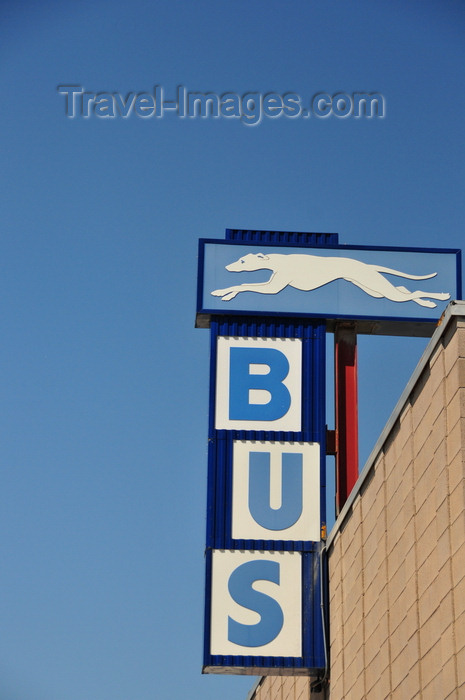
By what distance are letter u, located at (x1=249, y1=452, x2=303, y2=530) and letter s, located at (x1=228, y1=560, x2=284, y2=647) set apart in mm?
917

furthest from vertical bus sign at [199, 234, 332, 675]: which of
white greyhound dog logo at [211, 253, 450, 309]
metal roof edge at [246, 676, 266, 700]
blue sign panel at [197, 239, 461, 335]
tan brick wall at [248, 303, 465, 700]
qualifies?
metal roof edge at [246, 676, 266, 700]

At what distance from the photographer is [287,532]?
2527 centimetres

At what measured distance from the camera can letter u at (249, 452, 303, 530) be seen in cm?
2539

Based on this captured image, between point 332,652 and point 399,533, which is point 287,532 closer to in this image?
point 332,652

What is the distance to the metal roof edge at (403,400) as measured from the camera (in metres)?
16.6

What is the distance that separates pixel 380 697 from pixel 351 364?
9635mm

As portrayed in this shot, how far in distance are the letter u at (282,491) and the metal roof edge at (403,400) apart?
1.13m

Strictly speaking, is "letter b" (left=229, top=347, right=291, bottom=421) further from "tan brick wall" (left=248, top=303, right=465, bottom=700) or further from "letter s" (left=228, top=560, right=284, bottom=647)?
"tan brick wall" (left=248, top=303, right=465, bottom=700)

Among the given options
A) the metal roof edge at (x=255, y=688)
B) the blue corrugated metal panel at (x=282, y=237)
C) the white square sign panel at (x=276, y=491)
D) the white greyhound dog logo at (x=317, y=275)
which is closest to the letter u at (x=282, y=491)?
the white square sign panel at (x=276, y=491)

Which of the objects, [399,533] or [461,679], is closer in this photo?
[461,679]

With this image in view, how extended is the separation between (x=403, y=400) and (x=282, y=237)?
398 inches

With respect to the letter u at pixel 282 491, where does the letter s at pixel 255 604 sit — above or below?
below

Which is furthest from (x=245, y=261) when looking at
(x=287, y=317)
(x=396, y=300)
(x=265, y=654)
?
(x=265, y=654)

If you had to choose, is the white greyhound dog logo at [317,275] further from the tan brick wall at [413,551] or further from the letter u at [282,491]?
the tan brick wall at [413,551]
